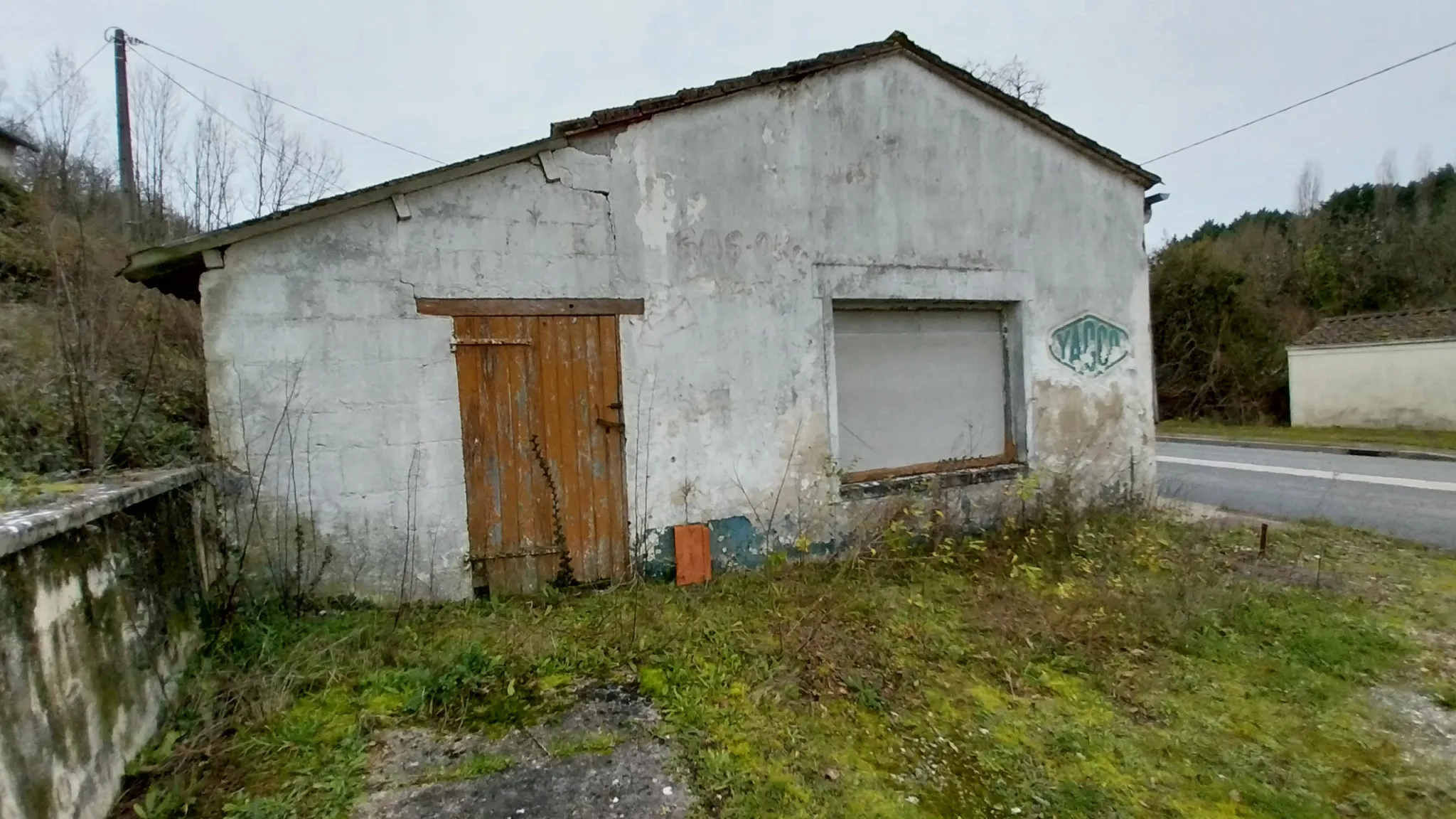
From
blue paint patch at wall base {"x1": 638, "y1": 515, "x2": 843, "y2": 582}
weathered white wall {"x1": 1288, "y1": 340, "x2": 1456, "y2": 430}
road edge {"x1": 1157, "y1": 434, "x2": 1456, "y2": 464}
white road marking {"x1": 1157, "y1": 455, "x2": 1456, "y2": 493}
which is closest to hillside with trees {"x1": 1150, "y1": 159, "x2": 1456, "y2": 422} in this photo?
weathered white wall {"x1": 1288, "y1": 340, "x2": 1456, "y2": 430}

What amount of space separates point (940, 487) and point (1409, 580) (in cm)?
375

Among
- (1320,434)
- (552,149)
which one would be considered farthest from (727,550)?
(1320,434)

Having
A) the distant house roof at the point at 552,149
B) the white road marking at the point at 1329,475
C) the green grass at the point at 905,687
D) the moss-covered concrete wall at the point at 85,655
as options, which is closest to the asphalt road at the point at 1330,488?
the white road marking at the point at 1329,475

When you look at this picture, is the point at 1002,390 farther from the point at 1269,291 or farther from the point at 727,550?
the point at 1269,291

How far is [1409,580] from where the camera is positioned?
577cm

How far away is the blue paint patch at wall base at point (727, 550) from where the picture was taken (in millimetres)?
5324

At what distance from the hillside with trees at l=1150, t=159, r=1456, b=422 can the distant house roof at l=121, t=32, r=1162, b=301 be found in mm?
21030

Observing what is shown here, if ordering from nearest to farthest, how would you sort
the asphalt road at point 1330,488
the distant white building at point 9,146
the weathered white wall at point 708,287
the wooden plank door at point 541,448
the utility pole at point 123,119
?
the weathered white wall at point 708,287
the wooden plank door at point 541,448
the asphalt road at point 1330,488
the utility pole at point 123,119
the distant white building at point 9,146

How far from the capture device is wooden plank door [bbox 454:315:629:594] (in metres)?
4.85

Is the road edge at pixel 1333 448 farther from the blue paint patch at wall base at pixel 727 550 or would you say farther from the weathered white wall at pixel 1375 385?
the blue paint patch at wall base at pixel 727 550

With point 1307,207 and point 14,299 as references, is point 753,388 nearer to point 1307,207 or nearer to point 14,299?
point 14,299

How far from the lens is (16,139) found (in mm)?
14008

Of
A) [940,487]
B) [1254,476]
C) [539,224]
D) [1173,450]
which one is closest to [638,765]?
[539,224]

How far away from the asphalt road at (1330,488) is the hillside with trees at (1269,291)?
33.4 ft
